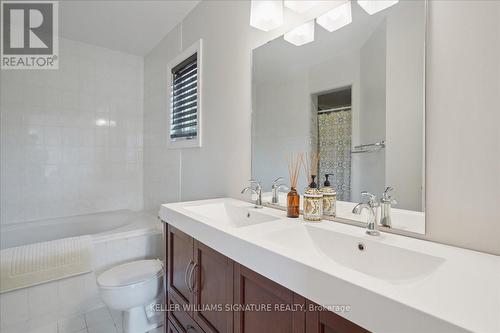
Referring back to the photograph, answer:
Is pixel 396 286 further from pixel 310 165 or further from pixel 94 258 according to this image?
pixel 94 258

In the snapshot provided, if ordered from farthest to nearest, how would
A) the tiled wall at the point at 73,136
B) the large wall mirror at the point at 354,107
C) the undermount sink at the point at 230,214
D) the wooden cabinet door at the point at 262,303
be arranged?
the tiled wall at the point at 73,136
the undermount sink at the point at 230,214
the large wall mirror at the point at 354,107
the wooden cabinet door at the point at 262,303

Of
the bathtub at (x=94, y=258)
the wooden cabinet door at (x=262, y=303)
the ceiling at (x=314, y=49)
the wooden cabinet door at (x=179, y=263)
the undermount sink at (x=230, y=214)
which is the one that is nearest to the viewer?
the wooden cabinet door at (x=262, y=303)

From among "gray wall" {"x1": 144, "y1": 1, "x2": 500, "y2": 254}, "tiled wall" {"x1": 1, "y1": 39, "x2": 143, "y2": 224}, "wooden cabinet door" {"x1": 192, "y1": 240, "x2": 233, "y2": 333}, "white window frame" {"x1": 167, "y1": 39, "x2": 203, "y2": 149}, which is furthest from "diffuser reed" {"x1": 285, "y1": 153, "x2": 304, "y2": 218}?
"tiled wall" {"x1": 1, "y1": 39, "x2": 143, "y2": 224}

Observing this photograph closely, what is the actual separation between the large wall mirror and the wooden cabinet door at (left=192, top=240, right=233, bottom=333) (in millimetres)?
559

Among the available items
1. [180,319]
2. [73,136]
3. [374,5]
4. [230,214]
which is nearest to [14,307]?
[180,319]

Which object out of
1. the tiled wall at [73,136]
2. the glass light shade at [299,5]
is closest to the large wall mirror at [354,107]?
the glass light shade at [299,5]

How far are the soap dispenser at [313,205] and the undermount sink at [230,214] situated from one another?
0.23m

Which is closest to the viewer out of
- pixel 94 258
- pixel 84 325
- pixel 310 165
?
pixel 310 165

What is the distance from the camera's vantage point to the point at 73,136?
277 cm

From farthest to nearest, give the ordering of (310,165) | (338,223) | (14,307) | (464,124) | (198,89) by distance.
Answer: (198,89) → (14,307) → (310,165) → (338,223) → (464,124)

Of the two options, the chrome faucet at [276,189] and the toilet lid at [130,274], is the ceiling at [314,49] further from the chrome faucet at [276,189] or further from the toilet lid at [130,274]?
the toilet lid at [130,274]

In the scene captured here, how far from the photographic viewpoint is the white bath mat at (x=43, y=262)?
1627 mm

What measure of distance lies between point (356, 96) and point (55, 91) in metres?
3.11

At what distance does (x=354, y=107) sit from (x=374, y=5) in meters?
0.42
